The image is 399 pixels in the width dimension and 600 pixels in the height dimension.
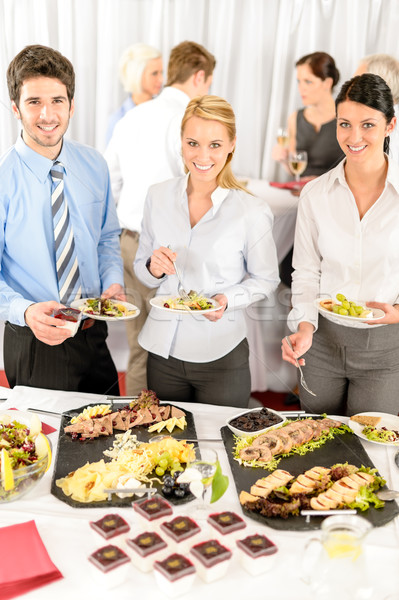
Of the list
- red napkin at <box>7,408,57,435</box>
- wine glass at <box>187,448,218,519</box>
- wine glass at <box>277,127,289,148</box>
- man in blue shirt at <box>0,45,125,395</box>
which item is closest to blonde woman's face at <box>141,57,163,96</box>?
wine glass at <box>277,127,289,148</box>

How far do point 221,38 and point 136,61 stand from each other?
628 millimetres

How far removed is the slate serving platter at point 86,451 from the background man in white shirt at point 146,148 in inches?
55.0

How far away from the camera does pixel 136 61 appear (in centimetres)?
427

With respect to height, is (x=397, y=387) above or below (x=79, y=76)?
below

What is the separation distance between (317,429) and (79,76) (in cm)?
333

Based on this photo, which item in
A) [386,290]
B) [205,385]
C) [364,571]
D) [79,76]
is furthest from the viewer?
[79,76]

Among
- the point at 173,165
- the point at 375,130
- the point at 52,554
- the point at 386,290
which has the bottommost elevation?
the point at 52,554

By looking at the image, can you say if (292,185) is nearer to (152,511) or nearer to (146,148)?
(146,148)

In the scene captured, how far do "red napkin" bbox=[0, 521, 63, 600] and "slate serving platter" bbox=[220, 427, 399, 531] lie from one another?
0.51 metres

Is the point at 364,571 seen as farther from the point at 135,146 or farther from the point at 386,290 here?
the point at 135,146

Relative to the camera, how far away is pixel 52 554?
1.54 meters

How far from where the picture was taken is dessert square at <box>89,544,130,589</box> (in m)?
1.40

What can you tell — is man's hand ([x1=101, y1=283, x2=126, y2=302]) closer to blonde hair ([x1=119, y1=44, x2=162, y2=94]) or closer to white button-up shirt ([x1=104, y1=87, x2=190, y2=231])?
white button-up shirt ([x1=104, y1=87, x2=190, y2=231])

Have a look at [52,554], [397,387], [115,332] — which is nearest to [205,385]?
[397,387]
